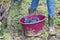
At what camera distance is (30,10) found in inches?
163

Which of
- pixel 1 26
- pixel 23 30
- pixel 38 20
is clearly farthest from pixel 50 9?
pixel 1 26

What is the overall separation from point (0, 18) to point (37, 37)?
75cm

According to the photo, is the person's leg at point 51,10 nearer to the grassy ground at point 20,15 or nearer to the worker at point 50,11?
the worker at point 50,11

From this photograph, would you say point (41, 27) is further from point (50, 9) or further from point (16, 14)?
point (16, 14)

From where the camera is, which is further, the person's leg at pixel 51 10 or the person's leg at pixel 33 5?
the person's leg at pixel 33 5

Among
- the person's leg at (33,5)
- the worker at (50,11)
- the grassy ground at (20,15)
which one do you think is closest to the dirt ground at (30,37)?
the grassy ground at (20,15)

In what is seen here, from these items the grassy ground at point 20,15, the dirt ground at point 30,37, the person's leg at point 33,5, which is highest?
the person's leg at point 33,5

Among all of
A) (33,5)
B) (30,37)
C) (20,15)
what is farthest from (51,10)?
(20,15)

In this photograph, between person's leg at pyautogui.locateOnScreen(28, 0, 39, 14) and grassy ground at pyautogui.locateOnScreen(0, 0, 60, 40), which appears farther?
person's leg at pyautogui.locateOnScreen(28, 0, 39, 14)

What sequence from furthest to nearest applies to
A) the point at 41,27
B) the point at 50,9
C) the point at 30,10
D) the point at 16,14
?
the point at 16,14 → the point at 30,10 → the point at 41,27 → the point at 50,9

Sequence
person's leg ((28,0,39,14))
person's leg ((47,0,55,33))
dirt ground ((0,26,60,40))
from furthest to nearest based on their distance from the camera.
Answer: person's leg ((28,0,39,14)) → dirt ground ((0,26,60,40)) → person's leg ((47,0,55,33))

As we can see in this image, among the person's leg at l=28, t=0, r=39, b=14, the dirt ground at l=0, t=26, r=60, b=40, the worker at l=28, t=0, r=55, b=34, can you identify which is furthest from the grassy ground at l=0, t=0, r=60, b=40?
the person's leg at l=28, t=0, r=39, b=14

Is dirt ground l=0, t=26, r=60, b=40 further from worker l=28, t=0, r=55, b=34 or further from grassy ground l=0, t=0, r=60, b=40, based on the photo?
worker l=28, t=0, r=55, b=34

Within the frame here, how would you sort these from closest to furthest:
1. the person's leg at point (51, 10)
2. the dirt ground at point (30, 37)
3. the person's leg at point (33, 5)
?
the person's leg at point (51, 10), the dirt ground at point (30, 37), the person's leg at point (33, 5)
